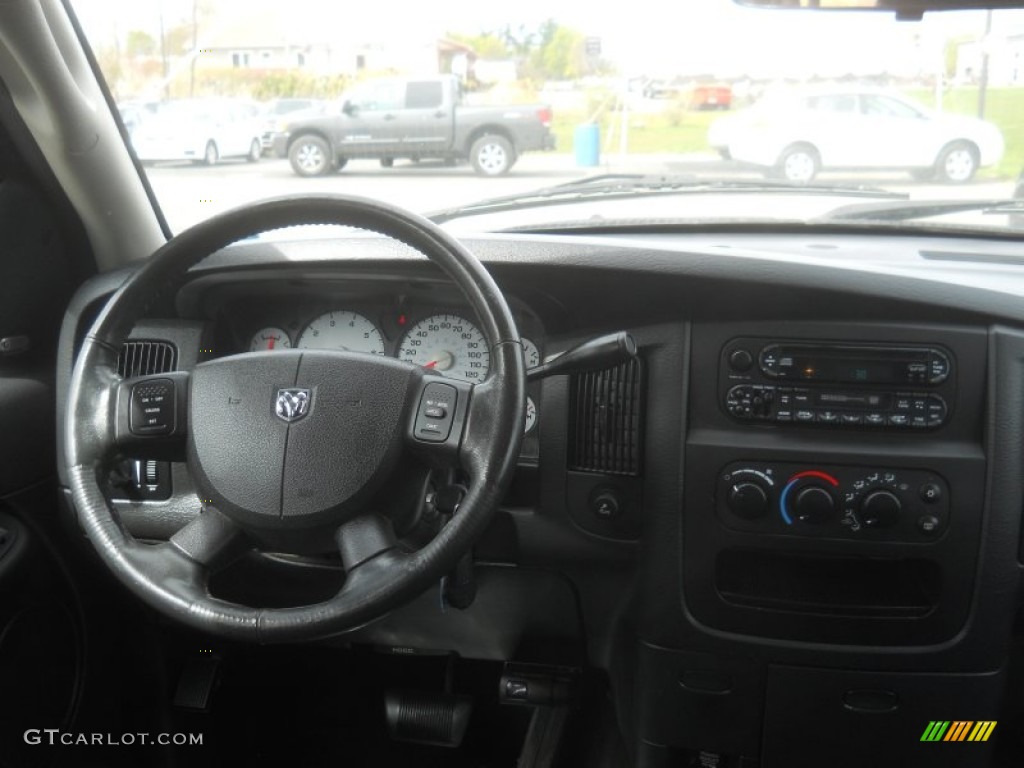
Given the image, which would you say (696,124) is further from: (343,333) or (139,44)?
(139,44)

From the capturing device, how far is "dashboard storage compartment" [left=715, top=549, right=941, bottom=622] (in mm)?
2268

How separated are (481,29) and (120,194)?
3.47 feet

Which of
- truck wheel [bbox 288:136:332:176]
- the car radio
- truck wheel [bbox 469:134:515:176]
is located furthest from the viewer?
truck wheel [bbox 469:134:515:176]

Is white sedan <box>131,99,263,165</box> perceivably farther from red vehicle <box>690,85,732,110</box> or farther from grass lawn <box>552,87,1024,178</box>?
red vehicle <box>690,85,732,110</box>

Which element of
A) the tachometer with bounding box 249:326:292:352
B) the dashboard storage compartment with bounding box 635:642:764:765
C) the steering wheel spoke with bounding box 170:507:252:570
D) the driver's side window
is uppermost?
the driver's side window

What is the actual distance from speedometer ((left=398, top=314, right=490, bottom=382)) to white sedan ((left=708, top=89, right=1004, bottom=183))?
3.56ft

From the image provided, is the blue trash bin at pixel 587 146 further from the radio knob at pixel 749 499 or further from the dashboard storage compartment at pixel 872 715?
the dashboard storage compartment at pixel 872 715

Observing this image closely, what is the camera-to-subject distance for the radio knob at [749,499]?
86.6 inches

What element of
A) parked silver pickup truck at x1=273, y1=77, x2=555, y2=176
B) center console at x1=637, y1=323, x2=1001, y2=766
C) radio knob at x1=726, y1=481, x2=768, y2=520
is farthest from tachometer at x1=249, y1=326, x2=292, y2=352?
radio knob at x1=726, y1=481, x2=768, y2=520

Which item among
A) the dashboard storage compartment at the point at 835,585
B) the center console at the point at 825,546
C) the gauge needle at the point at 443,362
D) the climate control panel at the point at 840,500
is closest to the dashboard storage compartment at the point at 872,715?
the center console at the point at 825,546

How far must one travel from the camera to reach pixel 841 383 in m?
2.15

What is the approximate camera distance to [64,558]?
269cm

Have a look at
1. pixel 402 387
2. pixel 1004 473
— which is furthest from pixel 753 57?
pixel 402 387

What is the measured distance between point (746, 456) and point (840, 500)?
0.67 feet
